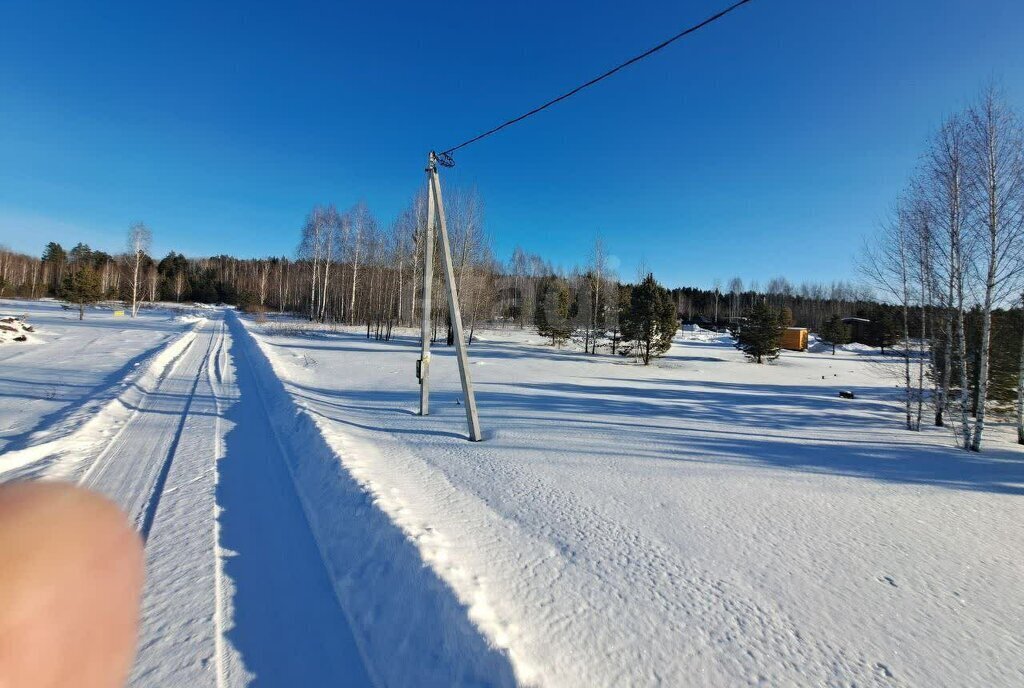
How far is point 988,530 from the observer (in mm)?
4258

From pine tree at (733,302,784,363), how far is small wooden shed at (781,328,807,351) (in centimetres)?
1659

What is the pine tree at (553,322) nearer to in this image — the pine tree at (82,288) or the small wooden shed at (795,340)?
the small wooden shed at (795,340)

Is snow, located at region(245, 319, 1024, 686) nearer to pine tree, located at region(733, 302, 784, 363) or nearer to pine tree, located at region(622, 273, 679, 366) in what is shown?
pine tree, located at region(622, 273, 679, 366)

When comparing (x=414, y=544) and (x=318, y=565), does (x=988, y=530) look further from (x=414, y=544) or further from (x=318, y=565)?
(x=318, y=565)

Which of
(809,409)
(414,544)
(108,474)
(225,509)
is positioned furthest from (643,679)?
(809,409)

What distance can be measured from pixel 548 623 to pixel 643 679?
0.58m

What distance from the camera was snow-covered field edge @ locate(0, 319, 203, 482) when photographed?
448 cm

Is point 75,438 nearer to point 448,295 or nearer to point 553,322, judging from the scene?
point 448,295

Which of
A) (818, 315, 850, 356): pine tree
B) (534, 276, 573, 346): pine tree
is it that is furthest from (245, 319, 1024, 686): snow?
(818, 315, 850, 356): pine tree

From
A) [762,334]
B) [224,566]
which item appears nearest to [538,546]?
[224,566]

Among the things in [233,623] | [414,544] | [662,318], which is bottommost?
[233,623]

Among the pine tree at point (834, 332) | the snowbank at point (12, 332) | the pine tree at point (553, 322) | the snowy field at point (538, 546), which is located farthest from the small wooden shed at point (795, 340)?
the snowbank at point (12, 332)

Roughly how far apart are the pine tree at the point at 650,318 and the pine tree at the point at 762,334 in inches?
334

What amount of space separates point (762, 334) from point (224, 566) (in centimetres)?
3407
